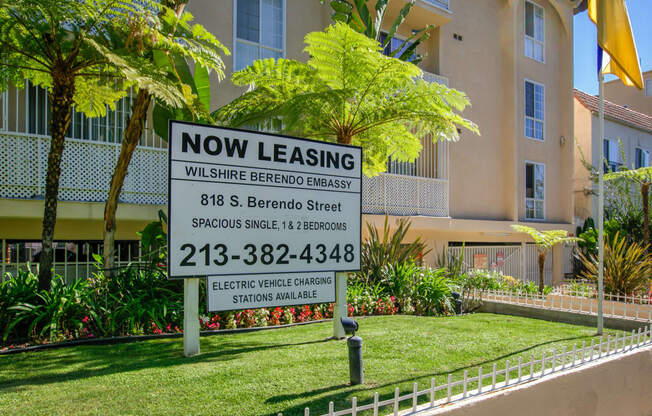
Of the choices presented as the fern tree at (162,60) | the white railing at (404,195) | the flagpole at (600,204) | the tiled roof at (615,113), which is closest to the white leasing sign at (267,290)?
the fern tree at (162,60)

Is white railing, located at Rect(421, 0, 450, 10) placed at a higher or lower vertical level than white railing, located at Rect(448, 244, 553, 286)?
higher

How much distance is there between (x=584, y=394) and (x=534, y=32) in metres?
18.5

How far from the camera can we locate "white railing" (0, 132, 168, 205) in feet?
30.9

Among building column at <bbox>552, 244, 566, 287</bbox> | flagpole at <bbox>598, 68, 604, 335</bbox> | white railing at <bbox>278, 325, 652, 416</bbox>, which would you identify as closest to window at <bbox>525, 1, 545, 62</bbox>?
building column at <bbox>552, 244, 566, 287</bbox>

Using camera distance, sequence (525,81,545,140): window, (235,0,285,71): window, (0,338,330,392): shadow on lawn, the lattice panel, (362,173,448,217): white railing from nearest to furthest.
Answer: (0,338,330,392): shadow on lawn → the lattice panel → (235,0,285,71): window → (362,173,448,217): white railing → (525,81,545,140): window

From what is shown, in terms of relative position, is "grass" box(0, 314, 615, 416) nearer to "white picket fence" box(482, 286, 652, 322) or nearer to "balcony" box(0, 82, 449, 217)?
"white picket fence" box(482, 286, 652, 322)

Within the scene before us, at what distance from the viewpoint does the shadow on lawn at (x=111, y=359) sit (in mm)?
5215

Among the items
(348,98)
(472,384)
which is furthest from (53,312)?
(348,98)

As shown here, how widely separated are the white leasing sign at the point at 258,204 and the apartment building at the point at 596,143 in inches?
798

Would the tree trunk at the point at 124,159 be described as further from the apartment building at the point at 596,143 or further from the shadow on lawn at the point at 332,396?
the apartment building at the point at 596,143

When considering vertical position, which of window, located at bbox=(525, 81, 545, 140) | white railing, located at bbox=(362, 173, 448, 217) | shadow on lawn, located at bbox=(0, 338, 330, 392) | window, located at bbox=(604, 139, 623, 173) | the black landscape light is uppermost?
window, located at bbox=(525, 81, 545, 140)

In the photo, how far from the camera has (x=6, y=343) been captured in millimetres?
6766

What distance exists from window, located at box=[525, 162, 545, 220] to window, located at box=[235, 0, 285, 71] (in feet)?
38.6

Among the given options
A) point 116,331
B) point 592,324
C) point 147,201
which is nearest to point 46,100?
point 147,201
